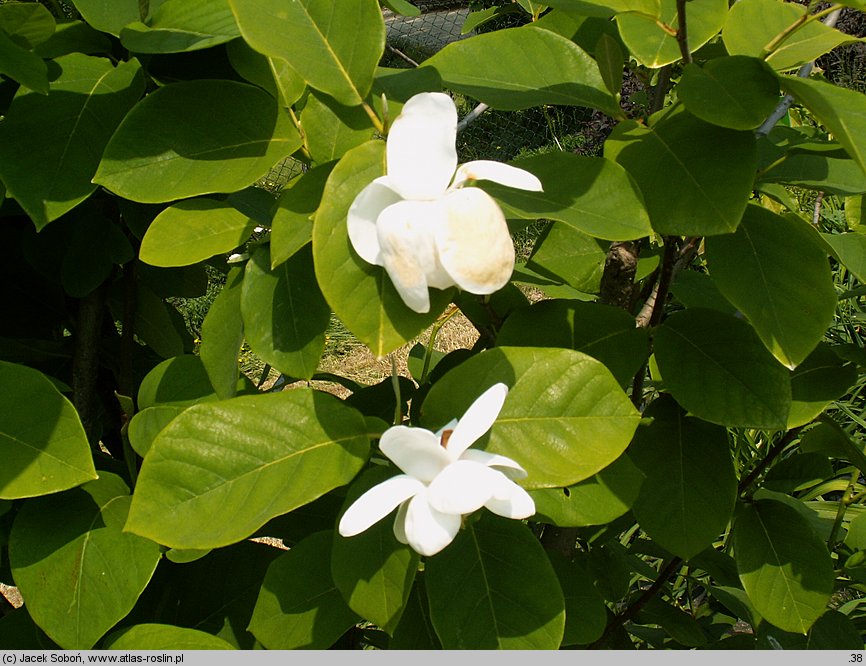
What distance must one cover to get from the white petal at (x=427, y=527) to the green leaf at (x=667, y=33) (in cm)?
38

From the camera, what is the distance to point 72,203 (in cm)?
65

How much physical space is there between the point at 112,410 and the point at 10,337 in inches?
6.1

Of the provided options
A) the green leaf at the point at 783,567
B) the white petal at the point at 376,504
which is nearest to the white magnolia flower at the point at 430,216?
the white petal at the point at 376,504

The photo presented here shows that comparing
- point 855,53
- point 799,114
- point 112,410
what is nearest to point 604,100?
point 112,410

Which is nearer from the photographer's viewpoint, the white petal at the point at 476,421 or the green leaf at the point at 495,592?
the white petal at the point at 476,421

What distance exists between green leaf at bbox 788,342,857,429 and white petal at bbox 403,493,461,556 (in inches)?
16.2

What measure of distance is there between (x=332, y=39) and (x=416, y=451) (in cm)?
29

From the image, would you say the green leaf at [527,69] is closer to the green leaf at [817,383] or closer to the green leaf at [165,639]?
the green leaf at [817,383]

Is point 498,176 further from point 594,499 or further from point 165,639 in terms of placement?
point 165,639

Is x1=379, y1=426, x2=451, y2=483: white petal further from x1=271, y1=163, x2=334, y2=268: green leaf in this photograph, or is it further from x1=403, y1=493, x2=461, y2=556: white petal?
x1=271, y1=163, x2=334, y2=268: green leaf

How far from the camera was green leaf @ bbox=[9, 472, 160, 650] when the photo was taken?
2.18 feet

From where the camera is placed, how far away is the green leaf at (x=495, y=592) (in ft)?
1.94

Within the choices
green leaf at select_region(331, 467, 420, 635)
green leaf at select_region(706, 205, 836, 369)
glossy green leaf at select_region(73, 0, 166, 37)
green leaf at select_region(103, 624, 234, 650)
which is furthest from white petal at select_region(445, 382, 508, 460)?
glossy green leaf at select_region(73, 0, 166, 37)

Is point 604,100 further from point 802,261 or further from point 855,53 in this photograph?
point 855,53
